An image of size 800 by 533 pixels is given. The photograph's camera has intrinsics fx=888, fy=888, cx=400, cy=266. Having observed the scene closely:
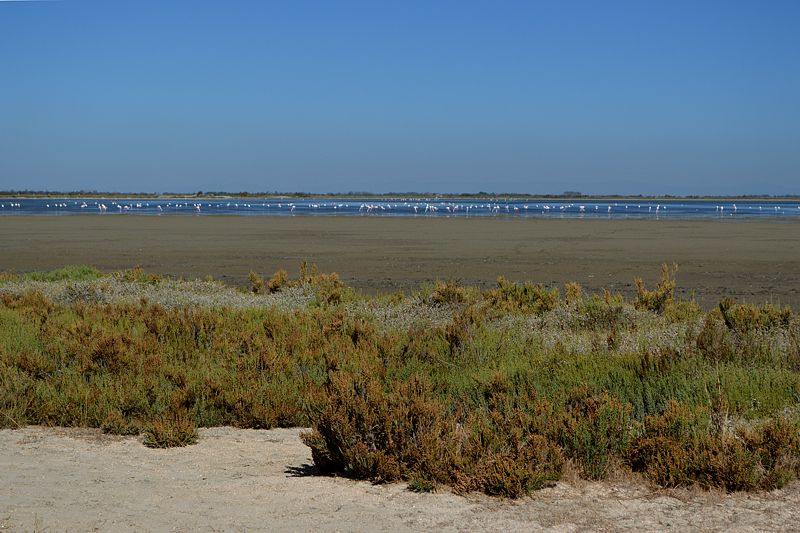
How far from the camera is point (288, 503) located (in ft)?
18.0

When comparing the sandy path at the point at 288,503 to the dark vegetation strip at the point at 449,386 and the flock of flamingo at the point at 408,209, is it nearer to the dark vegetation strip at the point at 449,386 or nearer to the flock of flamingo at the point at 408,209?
the dark vegetation strip at the point at 449,386

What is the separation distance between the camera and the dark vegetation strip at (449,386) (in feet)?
19.5

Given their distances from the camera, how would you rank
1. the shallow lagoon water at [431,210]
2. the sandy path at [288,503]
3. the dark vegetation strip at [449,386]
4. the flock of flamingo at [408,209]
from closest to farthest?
the sandy path at [288,503], the dark vegetation strip at [449,386], the shallow lagoon water at [431,210], the flock of flamingo at [408,209]

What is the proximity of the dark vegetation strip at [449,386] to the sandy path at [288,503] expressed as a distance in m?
0.19

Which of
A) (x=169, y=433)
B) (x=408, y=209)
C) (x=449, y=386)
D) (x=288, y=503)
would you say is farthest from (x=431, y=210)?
(x=288, y=503)

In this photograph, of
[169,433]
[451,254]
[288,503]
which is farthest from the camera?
[451,254]

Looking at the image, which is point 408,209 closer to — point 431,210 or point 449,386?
point 431,210

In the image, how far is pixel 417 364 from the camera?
9188 millimetres

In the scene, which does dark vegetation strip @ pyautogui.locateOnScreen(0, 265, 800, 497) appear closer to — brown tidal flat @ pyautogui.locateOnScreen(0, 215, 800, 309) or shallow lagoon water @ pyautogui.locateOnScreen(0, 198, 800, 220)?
brown tidal flat @ pyautogui.locateOnScreen(0, 215, 800, 309)

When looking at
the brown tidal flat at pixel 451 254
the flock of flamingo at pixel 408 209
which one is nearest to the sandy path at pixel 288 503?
the brown tidal flat at pixel 451 254

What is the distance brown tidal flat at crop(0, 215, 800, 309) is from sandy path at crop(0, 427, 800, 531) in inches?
360

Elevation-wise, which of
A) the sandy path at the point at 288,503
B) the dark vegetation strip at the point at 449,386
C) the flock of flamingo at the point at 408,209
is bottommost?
the flock of flamingo at the point at 408,209

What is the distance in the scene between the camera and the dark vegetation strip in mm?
5953

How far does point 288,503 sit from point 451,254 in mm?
24222
